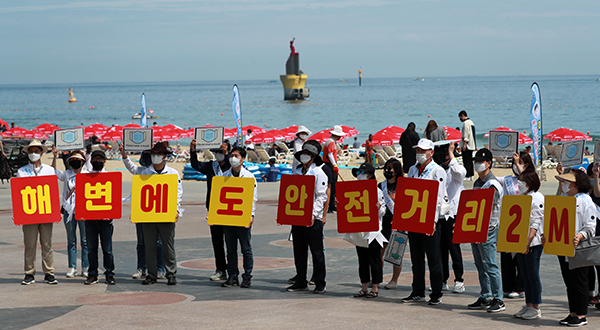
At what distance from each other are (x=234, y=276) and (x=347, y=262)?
7.32 feet

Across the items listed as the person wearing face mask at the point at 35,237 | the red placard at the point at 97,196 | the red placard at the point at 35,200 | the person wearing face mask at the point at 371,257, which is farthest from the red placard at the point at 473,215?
the person wearing face mask at the point at 35,237

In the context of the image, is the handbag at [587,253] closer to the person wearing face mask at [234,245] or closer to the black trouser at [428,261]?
the black trouser at [428,261]

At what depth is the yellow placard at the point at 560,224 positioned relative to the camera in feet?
22.7

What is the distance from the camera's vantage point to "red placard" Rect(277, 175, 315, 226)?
347 inches

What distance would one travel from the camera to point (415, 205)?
8055 millimetres

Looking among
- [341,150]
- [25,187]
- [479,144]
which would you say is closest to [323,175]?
[25,187]

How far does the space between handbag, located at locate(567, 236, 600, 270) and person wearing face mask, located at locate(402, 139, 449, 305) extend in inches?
62.9

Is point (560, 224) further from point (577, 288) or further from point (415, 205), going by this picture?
point (415, 205)

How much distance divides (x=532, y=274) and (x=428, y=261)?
124cm

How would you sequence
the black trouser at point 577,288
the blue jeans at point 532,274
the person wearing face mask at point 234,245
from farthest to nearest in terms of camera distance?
the person wearing face mask at point 234,245
the blue jeans at point 532,274
the black trouser at point 577,288

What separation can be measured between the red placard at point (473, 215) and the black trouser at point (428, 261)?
25cm

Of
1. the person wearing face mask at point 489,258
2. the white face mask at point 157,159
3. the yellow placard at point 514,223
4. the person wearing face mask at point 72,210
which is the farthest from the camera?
the person wearing face mask at point 72,210

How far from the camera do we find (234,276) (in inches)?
360

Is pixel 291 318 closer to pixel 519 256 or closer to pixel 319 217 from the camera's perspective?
pixel 319 217
